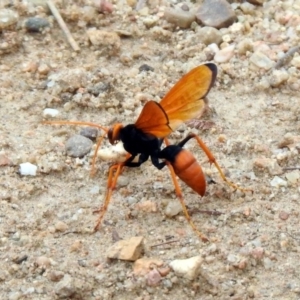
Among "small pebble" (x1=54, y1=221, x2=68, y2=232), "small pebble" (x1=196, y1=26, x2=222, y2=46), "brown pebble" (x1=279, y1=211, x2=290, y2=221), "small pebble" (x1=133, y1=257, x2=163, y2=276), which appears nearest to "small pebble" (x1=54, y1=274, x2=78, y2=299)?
"small pebble" (x1=133, y1=257, x2=163, y2=276)

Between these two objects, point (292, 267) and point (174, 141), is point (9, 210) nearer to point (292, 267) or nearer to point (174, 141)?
point (174, 141)

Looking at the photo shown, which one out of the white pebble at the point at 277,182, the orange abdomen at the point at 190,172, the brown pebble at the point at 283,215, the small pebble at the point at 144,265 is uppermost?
the orange abdomen at the point at 190,172

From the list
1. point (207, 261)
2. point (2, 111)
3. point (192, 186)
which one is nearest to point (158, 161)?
point (192, 186)

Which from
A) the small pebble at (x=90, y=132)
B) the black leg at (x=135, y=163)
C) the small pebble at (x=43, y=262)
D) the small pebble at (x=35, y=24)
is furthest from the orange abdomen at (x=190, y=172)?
the small pebble at (x=35, y=24)

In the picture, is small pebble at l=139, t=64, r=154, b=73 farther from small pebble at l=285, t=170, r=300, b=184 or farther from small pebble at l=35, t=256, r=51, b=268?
small pebble at l=35, t=256, r=51, b=268

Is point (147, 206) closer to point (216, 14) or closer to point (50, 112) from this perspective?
point (50, 112)

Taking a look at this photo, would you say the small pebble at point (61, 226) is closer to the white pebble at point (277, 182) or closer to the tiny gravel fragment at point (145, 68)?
the white pebble at point (277, 182)
